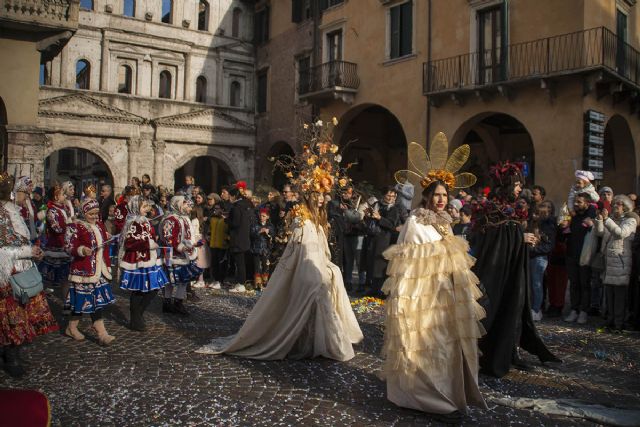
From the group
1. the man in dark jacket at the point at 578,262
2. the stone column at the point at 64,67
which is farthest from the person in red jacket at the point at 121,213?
the stone column at the point at 64,67

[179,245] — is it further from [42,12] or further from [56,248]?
[42,12]

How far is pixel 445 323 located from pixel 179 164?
24320 millimetres

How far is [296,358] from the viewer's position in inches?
247

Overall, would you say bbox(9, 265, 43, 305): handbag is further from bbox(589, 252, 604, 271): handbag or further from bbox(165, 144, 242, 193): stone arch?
bbox(165, 144, 242, 193): stone arch

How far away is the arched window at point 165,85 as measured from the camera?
2805cm

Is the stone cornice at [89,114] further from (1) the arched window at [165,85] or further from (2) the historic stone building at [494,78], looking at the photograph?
(2) the historic stone building at [494,78]

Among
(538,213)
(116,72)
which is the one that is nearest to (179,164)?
(116,72)

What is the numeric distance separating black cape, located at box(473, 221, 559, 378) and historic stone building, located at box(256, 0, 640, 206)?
6.92 metres

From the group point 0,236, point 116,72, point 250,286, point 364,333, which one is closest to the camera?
point 0,236

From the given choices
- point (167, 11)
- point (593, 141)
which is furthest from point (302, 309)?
point (167, 11)

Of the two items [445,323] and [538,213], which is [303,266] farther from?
[538,213]

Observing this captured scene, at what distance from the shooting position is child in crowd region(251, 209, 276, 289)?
1162 cm

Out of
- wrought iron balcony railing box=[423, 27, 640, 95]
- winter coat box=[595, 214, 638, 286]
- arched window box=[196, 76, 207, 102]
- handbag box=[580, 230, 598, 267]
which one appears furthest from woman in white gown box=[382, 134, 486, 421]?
arched window box=[196, 76, 207, 102]

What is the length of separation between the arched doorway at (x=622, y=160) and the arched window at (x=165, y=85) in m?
20.2
